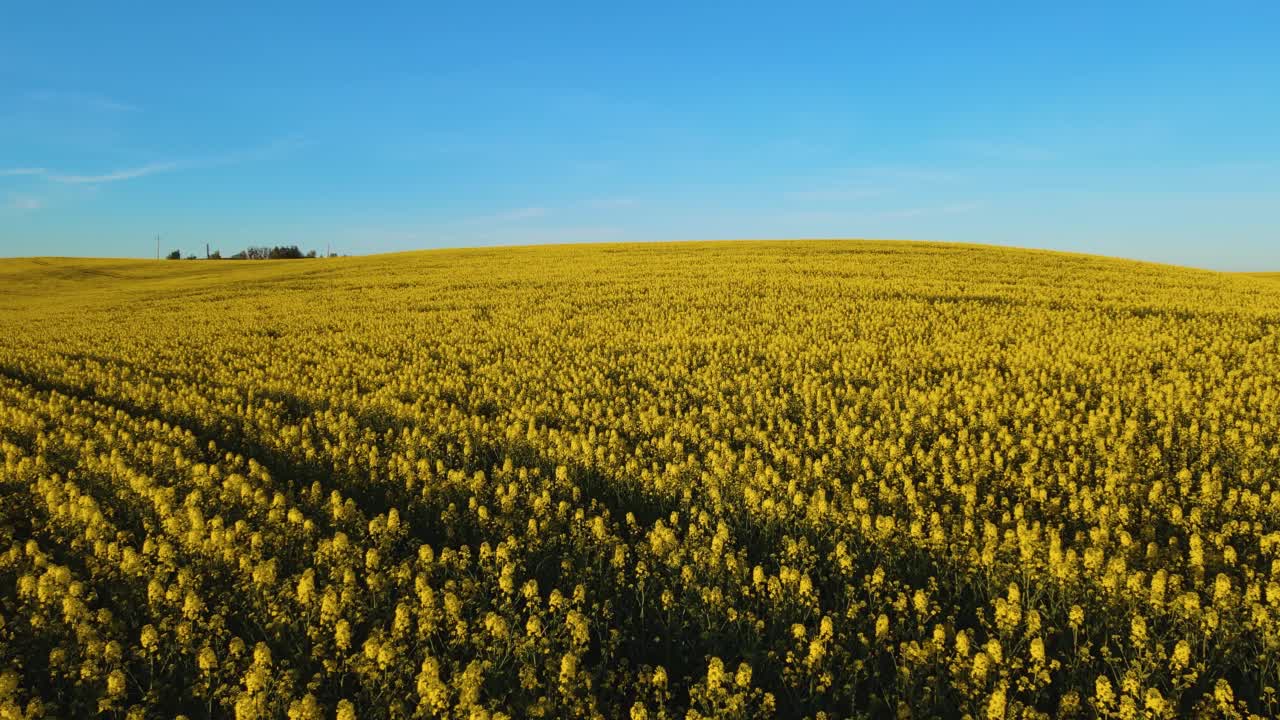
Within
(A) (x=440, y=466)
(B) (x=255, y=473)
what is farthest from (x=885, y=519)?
(B) (x=255, y=473)

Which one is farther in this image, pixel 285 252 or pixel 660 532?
pixel 285 252

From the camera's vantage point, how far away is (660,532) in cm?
608

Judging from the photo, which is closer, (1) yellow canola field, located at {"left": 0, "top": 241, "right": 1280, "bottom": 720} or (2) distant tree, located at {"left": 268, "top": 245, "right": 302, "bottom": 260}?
(1) yellow canola field, located at {"left": 0, "top": 241, "right": 1280, "bottom": 720}

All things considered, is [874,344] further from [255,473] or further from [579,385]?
[255,473]

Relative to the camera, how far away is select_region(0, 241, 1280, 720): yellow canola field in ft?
14.6

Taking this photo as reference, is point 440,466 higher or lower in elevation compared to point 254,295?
lower

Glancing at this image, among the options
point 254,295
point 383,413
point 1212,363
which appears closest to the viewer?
point 383,413

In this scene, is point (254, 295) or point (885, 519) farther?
point (254, 295)

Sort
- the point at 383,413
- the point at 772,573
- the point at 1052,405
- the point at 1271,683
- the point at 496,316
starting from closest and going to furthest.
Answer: the point at 1271,683 → the point at 772,573 → the point at 1052,405 → the point at 383,413 → the point at 496,316

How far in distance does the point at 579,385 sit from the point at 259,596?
23.9 ft

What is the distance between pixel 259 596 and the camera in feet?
17.0

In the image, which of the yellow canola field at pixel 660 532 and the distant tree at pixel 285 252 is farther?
the distant tree at pixel 285 252

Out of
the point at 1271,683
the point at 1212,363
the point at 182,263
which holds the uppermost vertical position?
the point at 182,263

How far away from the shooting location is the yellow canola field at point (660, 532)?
14.6 feet
